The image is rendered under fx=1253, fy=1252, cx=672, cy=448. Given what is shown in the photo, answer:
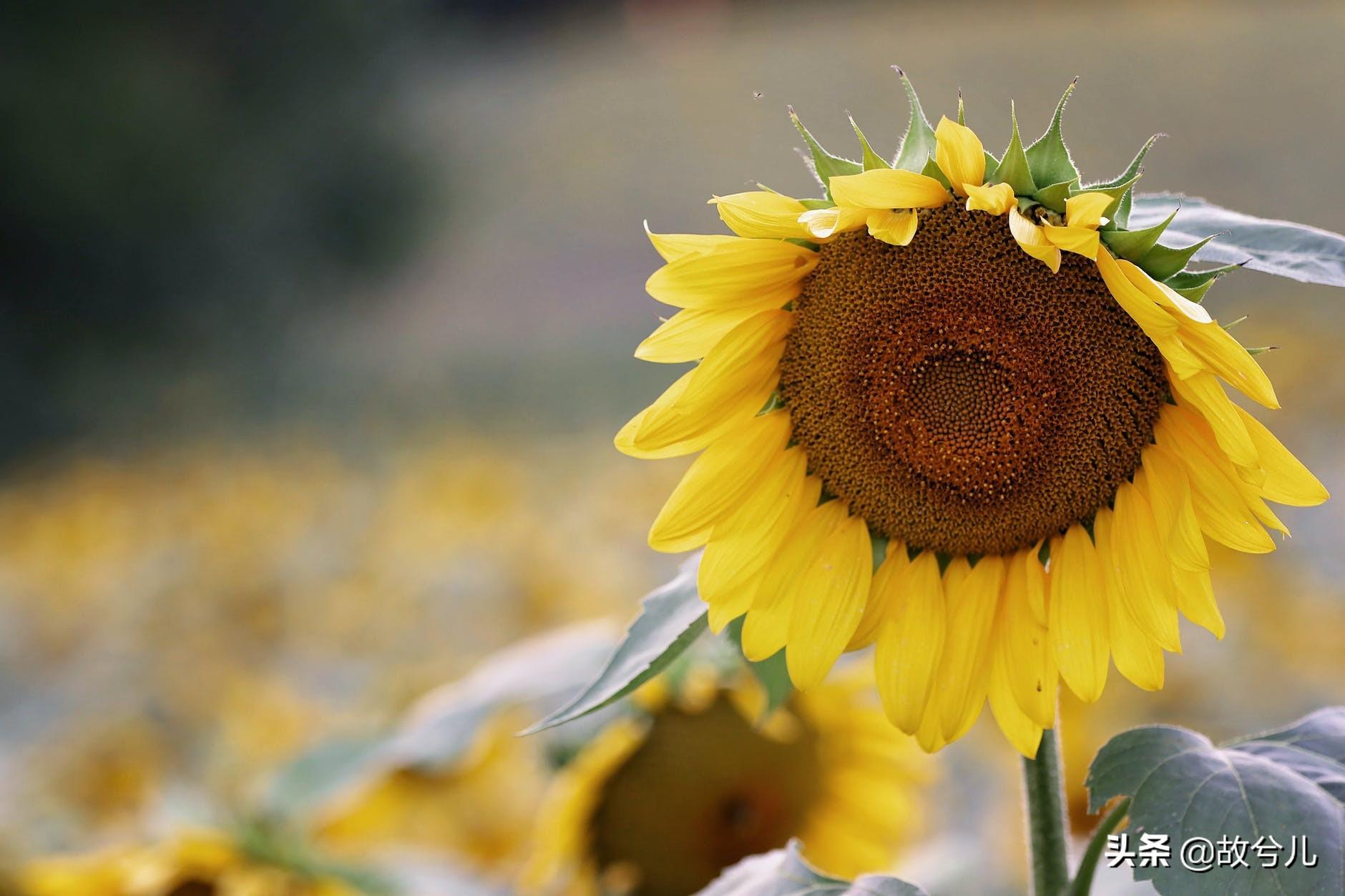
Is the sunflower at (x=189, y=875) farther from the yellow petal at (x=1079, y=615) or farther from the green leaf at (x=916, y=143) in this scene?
the green leaf at (x=916, y=143)

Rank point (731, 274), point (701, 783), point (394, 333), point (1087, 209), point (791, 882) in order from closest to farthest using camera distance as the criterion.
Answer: point (1087, 209)
point (731, 274)
point (791, 882)
point (701, 783)
point (394, 333)

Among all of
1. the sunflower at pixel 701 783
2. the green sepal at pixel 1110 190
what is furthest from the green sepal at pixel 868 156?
the sunflower at pixel 701 783

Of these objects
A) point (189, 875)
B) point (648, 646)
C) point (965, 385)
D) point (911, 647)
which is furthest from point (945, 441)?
point (189, 875)

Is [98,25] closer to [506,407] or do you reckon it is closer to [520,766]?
[506,407]

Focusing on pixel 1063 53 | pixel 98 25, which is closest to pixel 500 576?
pixel 98 25

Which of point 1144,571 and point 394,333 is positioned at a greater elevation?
point 394,333

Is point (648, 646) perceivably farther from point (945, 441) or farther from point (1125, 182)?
point (1125, 182)
